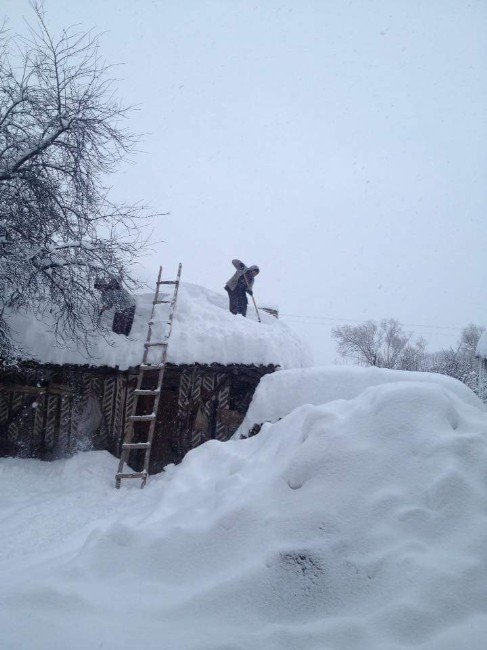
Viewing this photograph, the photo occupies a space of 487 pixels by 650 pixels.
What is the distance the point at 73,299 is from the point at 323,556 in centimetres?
661

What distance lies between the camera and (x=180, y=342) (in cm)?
866

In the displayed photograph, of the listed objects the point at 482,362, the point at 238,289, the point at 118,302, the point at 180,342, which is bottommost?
the point at 180,342

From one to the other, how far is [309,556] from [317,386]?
4.79 m

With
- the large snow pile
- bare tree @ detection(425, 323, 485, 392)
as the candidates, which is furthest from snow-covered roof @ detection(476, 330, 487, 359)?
the large snow pile

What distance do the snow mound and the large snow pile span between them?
3.05m

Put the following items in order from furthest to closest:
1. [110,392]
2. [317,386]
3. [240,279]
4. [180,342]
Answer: [240,279] → [110,392] → [180,342] → [317,386]

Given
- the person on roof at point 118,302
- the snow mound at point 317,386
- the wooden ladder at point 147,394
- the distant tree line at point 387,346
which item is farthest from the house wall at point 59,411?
the distant tree line at point 387,346

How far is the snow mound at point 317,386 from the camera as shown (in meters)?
7.00

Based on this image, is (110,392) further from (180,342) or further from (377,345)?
(377,345)

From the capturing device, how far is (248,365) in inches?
351

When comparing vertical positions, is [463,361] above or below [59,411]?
above

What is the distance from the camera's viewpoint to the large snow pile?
221 cm

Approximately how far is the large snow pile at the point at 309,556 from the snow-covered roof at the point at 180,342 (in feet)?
15.2

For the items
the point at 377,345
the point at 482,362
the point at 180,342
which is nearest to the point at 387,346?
the point at 377,345
